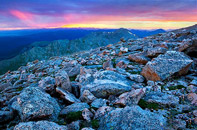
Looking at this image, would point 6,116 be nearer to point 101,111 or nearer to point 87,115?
point 87,115

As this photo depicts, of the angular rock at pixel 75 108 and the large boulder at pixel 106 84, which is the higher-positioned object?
the large boulder at pixel 106 84

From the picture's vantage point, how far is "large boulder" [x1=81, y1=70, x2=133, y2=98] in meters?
9.63

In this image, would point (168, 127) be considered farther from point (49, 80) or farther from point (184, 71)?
point (49, 80)

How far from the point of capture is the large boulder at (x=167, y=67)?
37.0 ft

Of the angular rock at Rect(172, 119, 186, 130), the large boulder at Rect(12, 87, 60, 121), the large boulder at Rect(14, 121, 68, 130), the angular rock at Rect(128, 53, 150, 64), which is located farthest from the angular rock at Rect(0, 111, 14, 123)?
the angular rock at Rect(128, 53, 150, 64)

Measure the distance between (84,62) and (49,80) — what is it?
10508mm

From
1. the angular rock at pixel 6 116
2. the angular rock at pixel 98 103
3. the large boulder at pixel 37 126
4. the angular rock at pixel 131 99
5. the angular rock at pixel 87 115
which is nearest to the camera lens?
the large boulder at pixel 37 126

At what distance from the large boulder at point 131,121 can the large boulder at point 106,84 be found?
2818mm

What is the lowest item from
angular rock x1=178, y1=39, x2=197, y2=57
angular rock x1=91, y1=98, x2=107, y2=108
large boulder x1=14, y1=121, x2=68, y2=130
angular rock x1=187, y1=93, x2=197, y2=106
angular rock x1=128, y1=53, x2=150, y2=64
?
→ angular rock x1=91, y1=98, x2=107, y2=108

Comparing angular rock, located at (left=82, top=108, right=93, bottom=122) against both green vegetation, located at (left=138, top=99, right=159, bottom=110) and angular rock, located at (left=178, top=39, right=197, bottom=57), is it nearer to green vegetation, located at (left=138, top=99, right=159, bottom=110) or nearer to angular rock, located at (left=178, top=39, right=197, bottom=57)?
green vegetation, located at (left=138, top=99, right=159, bottom=110)

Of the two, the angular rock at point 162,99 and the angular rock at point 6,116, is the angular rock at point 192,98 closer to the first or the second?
the angular rock at point 162,99

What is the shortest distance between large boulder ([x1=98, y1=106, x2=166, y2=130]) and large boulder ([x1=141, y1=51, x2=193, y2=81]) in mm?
5655

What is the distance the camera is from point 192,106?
7457mm

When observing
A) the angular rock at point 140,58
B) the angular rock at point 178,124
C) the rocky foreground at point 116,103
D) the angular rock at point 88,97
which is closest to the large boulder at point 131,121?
the rocky foreground at point 116,103
